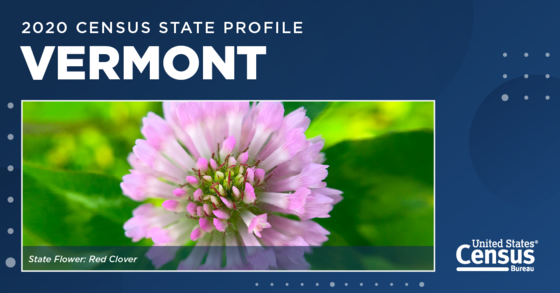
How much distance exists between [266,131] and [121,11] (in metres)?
0.63

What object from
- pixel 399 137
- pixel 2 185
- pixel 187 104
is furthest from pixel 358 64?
A: pixel 2 185

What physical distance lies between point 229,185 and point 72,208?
1.79ft

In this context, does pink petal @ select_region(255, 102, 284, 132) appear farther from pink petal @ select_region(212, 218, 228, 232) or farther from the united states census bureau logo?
the united states census bureau logo

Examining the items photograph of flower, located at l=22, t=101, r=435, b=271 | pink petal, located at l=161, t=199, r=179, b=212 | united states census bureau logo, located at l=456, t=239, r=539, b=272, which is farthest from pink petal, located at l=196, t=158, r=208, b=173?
united states census bureau logo, located at l=456, t=239, r=539, b=272

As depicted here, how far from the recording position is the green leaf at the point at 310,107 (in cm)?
155

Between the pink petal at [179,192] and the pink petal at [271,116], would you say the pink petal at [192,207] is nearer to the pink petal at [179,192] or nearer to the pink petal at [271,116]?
the pink petal at [179,192]

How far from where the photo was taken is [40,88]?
1623 millimetres

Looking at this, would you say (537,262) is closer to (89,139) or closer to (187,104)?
(187,104)

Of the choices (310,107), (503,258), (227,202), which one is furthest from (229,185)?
(503,258)

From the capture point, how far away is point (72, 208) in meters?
1.59

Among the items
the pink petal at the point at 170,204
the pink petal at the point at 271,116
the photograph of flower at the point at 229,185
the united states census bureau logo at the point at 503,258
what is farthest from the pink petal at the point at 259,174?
the united states census bureau logo at the point at 503,258

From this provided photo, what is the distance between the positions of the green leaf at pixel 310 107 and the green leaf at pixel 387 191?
0.13 meters

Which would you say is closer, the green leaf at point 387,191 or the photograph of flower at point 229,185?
the photograph of flower at point 229,185

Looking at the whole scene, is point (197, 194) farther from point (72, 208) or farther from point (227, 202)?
point (72, 208)
